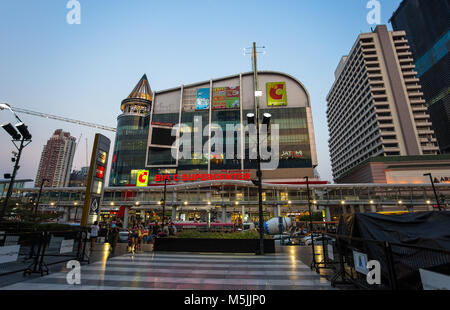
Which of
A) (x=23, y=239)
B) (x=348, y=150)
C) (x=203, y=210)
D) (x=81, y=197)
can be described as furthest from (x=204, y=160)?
(x=348, y=150)

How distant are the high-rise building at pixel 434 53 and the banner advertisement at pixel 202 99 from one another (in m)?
95.4

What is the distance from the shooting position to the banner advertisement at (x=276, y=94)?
6675 cm

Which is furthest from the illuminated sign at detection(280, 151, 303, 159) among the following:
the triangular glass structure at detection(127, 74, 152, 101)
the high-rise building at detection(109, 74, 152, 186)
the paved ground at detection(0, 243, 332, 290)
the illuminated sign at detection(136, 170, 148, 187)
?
the triangular glass structure at detection(127, 74, 152, 101)

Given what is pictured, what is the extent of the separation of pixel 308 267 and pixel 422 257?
6042 mm

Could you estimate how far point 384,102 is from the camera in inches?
2712

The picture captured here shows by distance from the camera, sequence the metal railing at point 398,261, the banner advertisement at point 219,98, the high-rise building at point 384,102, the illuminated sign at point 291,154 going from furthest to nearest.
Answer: the banner advertisement at point 219,98 < the high-rise building at point 384,102 < the illuminated sign at point 291,154 < the metal railing at point 398,261

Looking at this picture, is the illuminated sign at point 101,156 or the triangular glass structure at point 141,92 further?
the triangular glass structure at point 141,92

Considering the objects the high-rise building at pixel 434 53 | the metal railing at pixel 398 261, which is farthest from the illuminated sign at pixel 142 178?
the high-rise building at pixel 434 53

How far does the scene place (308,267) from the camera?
9453mm

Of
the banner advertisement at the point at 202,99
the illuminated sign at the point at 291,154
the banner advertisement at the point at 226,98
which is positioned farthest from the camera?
the banner advertisement at the point at 202,99

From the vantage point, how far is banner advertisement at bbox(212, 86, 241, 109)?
68806 mm

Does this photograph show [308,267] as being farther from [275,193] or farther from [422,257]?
[275,193]

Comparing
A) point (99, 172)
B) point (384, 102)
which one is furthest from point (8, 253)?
point (384, 102)

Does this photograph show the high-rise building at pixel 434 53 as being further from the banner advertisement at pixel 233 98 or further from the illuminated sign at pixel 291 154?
the banner advertisement at pixel 233 98
